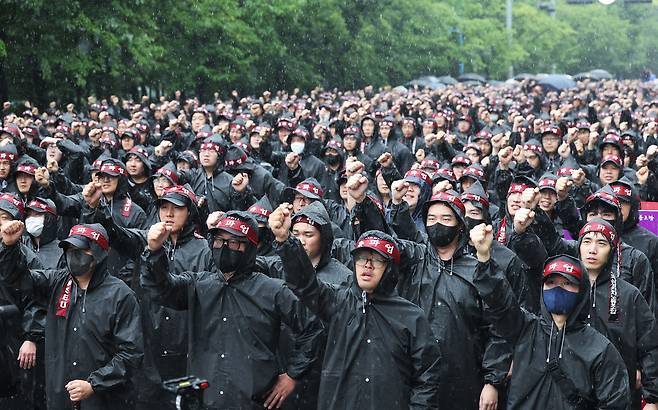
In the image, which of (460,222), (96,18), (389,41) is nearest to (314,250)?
(460,222)

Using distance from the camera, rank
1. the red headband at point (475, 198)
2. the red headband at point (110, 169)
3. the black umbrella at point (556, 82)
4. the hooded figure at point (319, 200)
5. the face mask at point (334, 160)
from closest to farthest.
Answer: the red headband at point (475, 198), the hooded figure at point (319, 200), the red headband at point (110, 169), the face mask at point (334, 160), the black umbrella at point (556, 82)

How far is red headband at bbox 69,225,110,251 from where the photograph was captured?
7582 mm

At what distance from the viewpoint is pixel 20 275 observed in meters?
7.88

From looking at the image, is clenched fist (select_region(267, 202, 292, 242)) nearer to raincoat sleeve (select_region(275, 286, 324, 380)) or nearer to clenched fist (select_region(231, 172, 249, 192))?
raincoat sleeve (select_region(275, 286, 324, 380))

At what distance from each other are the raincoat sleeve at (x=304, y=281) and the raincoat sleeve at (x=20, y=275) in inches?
74.8

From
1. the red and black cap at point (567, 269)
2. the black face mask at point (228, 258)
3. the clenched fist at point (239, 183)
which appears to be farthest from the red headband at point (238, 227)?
the clenched fist at point (239, 183)

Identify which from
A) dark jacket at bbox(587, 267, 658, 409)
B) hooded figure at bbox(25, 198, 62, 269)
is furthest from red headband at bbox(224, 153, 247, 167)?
dark jacket at bbox(587, 267, 658, 409)

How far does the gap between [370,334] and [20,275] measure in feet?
8.30

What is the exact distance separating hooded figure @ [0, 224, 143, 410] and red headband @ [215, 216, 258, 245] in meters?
0.76

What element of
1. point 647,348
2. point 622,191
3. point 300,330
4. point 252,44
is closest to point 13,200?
point 300,330

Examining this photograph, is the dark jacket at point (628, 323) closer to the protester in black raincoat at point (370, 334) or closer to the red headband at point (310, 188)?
the protester in black raincoat at point (370, 334)

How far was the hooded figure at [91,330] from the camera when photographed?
24.3 feet

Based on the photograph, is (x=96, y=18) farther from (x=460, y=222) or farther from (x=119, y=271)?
(x=460, y=222)

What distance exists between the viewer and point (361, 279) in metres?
7.06
